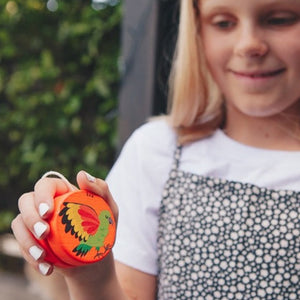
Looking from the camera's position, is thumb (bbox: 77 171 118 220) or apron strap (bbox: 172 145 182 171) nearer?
thumb (bbox: 77 171 118 220)

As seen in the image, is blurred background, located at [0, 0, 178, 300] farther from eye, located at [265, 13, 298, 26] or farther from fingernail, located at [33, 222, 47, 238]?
fingernail, located at [33, 222, 47, 238]

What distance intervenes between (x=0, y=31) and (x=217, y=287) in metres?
2.52

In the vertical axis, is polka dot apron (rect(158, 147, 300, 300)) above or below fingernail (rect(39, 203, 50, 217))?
below

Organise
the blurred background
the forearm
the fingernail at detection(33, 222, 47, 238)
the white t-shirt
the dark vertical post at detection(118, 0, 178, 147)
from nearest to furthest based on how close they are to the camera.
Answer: the fingernail at detection(33, 222, 47, 238) < the forearm < the white t-shirt < the dark vertical post at detection(118, 0, 178, 147) < the blurred background

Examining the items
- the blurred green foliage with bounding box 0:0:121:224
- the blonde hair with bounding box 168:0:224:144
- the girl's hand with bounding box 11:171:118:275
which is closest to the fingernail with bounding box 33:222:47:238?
the girl's hand with bounding box 11:171:118:275

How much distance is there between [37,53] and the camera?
3336 mm

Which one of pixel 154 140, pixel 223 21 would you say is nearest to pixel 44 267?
pixel 154 140

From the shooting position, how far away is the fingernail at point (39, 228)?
0.97 meters

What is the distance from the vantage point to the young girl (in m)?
1.29

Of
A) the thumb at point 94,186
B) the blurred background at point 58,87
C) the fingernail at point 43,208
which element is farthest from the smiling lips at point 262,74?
the blurred background at point 58,87

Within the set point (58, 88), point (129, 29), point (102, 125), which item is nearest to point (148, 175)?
point (129, 29)

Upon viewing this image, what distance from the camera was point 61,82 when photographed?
3174 mm

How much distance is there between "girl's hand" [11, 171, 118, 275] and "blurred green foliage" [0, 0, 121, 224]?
1.79 meters

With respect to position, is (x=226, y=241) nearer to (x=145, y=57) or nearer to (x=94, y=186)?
(x=94, y=186)
